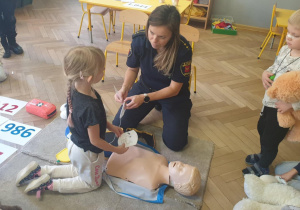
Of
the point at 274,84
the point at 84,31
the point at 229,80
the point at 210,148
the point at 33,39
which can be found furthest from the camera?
the point at 84,31

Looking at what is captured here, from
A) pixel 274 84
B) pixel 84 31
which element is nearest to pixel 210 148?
pixel 274 84

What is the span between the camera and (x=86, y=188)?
5.08 feet

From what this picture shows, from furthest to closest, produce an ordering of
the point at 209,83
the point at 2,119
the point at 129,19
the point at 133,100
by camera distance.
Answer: the point at 209,83
the point at 129,19
the point at 2,119
the point at 133,100

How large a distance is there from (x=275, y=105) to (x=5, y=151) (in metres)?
1.80

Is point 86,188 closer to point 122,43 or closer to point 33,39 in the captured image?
point 122,43

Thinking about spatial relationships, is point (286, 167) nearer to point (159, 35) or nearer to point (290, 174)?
point (290, 174)

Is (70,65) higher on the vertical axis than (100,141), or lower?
higher

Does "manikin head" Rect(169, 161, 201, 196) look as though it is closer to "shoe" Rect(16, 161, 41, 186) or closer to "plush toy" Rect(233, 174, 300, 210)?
"plush toy" Rect(233, 174, 300, 210)

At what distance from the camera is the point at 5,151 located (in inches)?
71.6

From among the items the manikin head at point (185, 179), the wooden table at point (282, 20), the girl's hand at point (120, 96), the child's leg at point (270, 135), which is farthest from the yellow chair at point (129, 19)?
A: the wooden table at point (282, 20)

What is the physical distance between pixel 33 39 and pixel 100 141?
9.14 ft

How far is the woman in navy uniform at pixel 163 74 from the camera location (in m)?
1.51

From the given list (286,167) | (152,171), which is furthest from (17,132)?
(286,167)

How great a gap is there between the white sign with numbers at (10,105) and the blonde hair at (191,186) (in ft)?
5.00
